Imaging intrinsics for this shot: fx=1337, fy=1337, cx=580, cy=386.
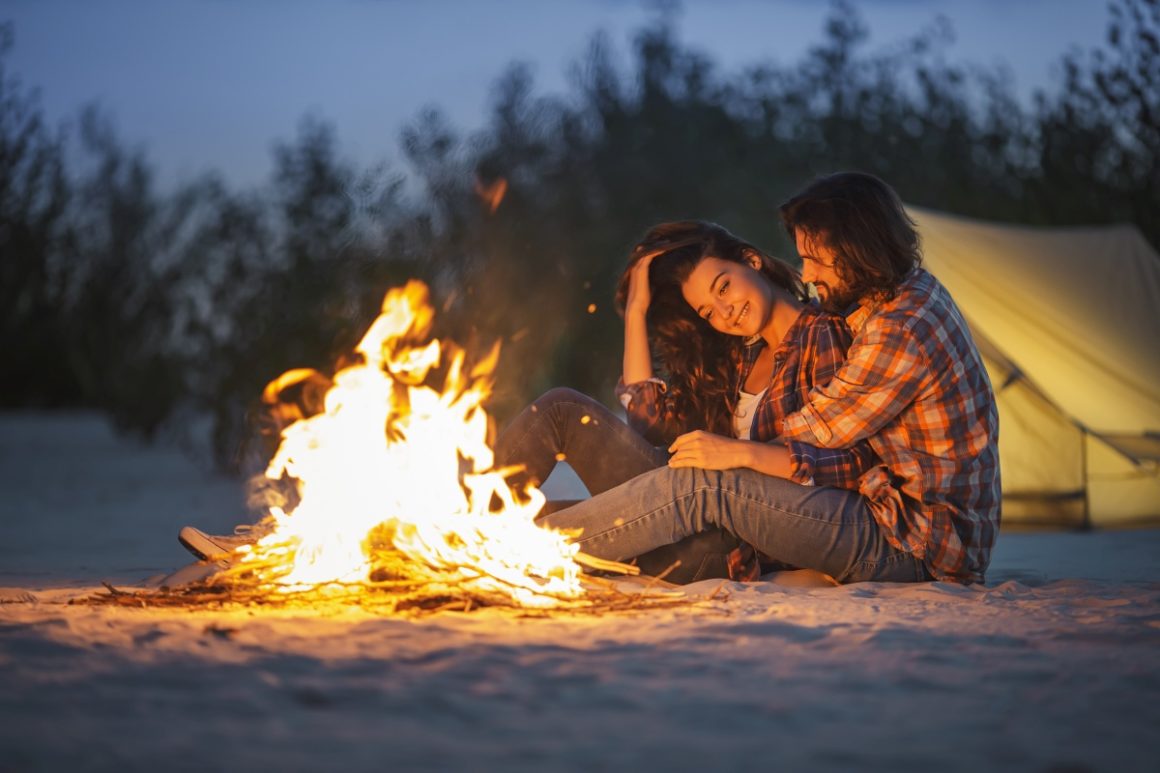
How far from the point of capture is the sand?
7.37 ft

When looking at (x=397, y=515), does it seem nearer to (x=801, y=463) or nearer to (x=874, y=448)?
(x=801, y=463)

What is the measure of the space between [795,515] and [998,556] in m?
1.79

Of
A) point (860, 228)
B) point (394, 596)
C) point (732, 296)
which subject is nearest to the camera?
point (394, 596)

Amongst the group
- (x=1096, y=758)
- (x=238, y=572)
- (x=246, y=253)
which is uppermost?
(x=246, y=253)

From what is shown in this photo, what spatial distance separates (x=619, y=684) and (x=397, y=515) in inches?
47.2

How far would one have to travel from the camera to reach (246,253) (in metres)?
11.9

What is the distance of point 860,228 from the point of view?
372 centimetres

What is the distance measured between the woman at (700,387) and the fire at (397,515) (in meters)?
0.24

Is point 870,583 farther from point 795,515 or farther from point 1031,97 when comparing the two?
point 1031,97

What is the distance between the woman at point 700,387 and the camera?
3865 mm

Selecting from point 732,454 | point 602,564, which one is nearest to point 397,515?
point 602,564

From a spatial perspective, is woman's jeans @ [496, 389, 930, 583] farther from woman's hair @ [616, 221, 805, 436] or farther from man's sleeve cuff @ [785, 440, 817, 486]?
woman's hair @ [616, 221, 805, 436]

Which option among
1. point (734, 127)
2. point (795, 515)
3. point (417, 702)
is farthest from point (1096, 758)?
point (734, 127)

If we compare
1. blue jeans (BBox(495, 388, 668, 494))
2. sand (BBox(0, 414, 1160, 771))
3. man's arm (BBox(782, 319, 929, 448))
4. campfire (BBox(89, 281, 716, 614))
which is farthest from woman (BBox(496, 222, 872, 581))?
sand (BBox(0, 414, 1160, 771))
